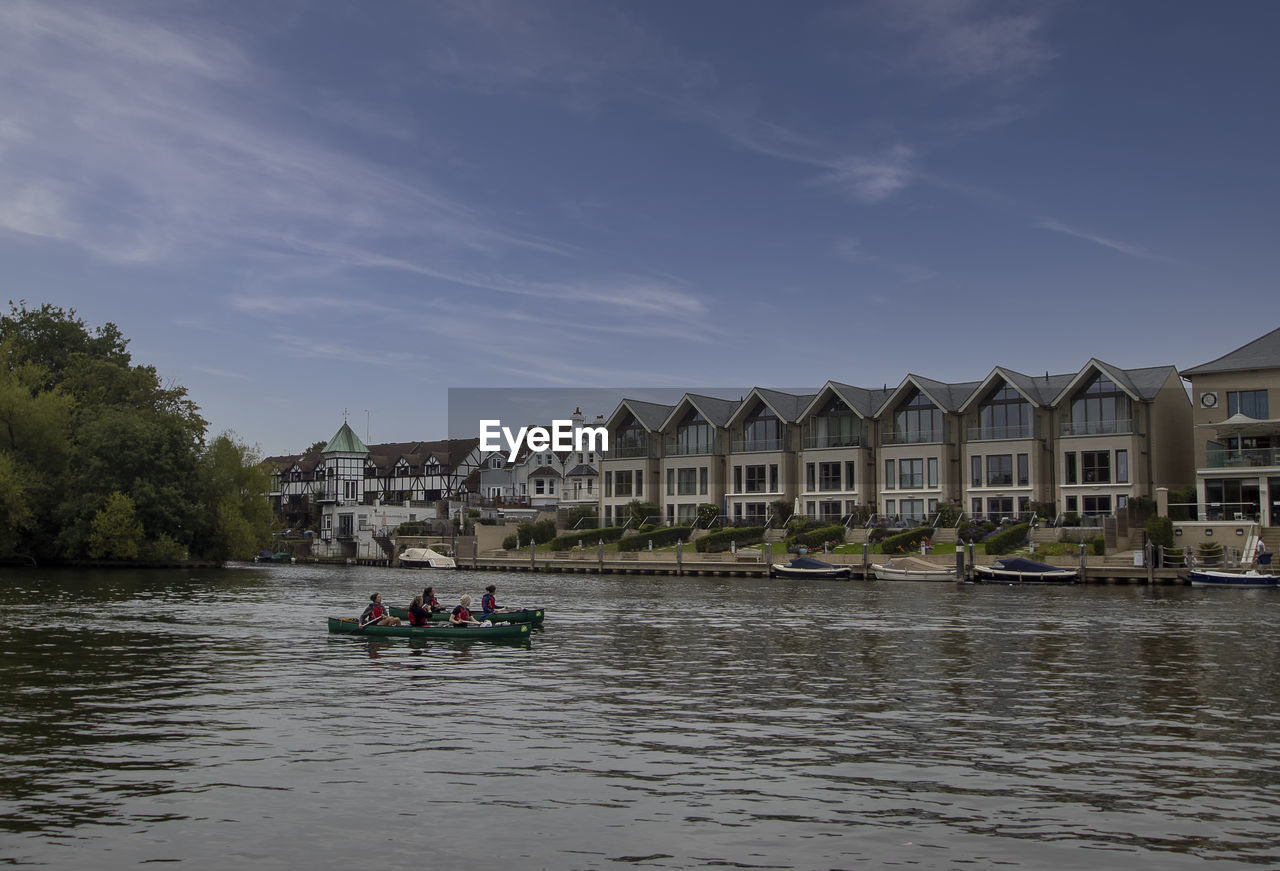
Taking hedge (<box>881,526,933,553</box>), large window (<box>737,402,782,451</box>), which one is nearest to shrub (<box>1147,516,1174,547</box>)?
hedge (<box>881,526,933,553</box>)

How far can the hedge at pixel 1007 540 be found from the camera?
7088 cm

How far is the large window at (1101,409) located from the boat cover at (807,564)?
23928 millimetres

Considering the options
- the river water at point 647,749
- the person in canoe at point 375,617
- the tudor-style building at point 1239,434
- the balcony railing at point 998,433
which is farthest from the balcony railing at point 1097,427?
the person in canoe at point 375,617

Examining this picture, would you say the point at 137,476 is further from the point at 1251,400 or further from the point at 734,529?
the point at 1251,400

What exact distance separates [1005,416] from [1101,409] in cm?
683

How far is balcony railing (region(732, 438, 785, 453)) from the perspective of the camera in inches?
3772

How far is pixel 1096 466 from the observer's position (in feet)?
265

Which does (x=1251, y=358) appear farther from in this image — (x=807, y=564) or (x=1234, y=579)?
(x=807, y=564)

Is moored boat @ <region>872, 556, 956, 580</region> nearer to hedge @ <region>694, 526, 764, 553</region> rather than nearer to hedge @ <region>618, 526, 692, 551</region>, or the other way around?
hedge @ <region>694, 526, 764, 553</region>


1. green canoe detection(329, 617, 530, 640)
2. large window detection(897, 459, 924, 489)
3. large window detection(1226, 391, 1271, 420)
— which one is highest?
large window detection(1226, 391, 1271, 420)

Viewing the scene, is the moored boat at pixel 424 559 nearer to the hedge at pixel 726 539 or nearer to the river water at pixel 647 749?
the hedge at pixel 726 539

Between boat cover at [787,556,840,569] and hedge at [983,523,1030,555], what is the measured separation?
9859mm

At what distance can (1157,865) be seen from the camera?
11.9m

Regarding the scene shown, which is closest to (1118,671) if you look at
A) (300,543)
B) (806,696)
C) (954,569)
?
(806,696)
